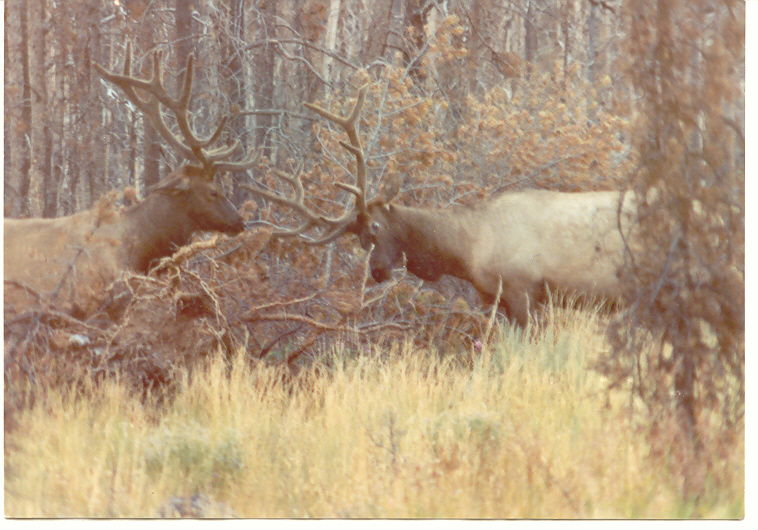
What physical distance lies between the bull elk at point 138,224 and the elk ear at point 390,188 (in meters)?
0.83

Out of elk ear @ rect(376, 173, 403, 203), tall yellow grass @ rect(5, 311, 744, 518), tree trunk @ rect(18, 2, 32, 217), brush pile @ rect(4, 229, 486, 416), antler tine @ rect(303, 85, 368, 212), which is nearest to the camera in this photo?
tall yellow grass @ rect(5, 311, 744, 518)

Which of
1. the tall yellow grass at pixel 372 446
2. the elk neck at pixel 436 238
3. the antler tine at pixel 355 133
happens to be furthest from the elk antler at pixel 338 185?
the tall yellow grass at pixel 372 446

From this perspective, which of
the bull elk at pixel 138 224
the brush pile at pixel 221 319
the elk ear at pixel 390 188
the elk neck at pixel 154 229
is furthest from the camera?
the elk ear at pixel 390 188

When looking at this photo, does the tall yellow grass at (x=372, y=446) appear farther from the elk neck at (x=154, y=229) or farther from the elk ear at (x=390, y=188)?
the elk ear at (x=390, y=188)

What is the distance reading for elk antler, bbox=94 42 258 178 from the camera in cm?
516

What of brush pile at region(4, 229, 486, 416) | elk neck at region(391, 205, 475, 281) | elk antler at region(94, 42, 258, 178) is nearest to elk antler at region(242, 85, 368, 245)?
brush pile at region(4, 229, 486, 416)

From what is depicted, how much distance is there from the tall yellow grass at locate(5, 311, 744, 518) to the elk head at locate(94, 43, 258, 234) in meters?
1.06

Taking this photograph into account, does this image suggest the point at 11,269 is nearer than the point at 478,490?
No

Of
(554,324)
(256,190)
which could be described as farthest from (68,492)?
(554,324)

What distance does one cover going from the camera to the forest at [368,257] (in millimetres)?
4031

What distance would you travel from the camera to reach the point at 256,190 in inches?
211

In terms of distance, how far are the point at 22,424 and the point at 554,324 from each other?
117 inches

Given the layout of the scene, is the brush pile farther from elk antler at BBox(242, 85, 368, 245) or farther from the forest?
elk antler at BBox(242, 85, 368, 245)

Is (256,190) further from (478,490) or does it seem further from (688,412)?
(688,412)
